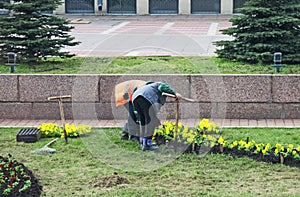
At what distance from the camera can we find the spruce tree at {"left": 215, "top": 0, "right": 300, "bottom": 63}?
13.0 metres

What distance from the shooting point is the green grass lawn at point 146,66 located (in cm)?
1266

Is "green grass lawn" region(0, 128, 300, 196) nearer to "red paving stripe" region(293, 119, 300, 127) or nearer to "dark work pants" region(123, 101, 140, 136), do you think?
"dark work pants" region(123, 101, 140, 136)

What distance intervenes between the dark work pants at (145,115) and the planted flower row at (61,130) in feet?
4.37

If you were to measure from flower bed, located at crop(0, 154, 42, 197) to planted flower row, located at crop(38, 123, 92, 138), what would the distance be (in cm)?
191

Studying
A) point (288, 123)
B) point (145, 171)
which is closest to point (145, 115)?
point (145, 171)

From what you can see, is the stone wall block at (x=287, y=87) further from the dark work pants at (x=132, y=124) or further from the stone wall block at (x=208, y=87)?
the dark work pants at (x=132, y=124)

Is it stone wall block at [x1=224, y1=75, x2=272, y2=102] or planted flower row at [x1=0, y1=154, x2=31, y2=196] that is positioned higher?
stone wall block at [x1=224, y1=75, x2=272, y2=102]

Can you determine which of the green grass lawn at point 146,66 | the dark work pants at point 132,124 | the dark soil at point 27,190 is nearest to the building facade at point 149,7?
the green grass lawn at point 146,66

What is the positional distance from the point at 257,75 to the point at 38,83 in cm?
389

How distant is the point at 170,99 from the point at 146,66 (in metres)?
1.28

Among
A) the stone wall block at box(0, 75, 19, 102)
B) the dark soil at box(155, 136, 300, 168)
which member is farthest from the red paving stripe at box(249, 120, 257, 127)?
the stone wall block at box(0, 75, 19, 102)

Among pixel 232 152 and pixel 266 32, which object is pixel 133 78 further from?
pixel 232 152

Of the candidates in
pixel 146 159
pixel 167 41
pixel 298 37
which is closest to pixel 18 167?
pixel 146 159

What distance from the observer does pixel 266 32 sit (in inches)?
513
